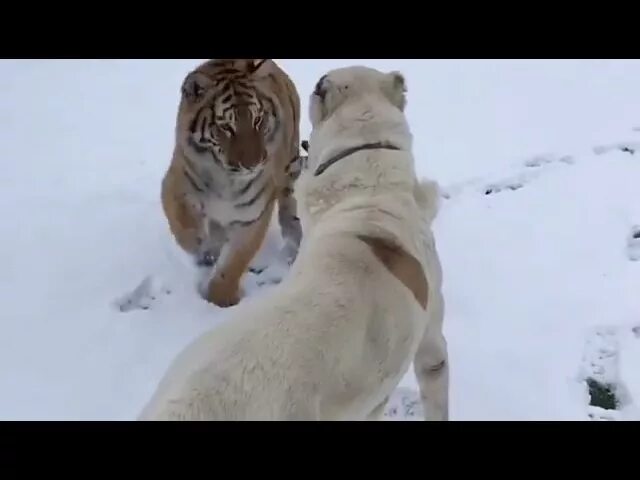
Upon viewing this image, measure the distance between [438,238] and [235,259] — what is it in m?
1.21

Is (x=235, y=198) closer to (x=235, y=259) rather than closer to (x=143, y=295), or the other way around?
(x=235, y=259)

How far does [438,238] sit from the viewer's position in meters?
4.68

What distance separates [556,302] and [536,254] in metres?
0.48

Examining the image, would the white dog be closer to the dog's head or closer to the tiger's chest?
the dog's head

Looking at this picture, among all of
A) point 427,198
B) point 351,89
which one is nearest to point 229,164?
point 351,89

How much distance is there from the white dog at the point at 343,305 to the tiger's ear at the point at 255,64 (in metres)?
0.99

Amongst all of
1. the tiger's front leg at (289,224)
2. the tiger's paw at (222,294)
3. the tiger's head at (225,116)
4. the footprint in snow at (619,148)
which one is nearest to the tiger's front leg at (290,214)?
the tiger's front leg at (289,224)

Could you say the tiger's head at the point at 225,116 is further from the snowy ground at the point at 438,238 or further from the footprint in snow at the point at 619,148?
the footprint in snow at the point at 619,148

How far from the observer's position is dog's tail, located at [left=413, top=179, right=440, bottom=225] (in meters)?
2.98

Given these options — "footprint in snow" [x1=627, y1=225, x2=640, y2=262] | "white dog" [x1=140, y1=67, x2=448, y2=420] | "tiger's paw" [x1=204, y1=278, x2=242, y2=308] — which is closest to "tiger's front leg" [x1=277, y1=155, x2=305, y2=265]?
"tiger's paw" [x1=204, y1=278, x2=242, y2=308]

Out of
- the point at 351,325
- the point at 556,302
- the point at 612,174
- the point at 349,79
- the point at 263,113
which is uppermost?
the point at 612,174

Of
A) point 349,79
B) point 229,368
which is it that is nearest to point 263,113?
point 349,79
